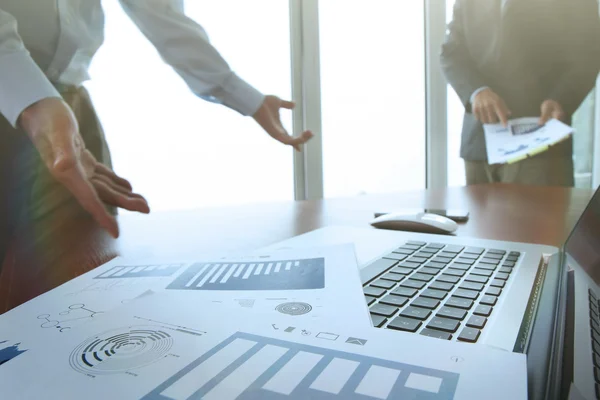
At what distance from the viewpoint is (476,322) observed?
301 millimetres

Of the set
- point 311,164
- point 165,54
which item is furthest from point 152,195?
point 165,54

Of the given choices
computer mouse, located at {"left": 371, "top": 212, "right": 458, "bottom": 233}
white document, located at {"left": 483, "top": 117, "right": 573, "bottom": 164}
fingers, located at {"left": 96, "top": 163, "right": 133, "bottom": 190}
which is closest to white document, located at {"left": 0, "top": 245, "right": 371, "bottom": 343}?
computer mouse, located at {"left": 371, "top": 212, "right": 458, "bottom": 233}

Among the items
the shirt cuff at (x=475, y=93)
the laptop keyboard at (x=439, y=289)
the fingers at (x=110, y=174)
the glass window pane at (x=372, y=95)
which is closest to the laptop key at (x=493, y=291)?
the laptop keyboard at (x=439, y=289)

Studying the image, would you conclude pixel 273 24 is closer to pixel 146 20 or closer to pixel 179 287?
pixel 146 20

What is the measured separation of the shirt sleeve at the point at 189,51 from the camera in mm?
983

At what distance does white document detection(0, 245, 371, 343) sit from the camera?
312 millimetres

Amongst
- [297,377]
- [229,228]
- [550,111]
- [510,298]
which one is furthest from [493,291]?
[550,111]

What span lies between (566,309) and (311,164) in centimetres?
198

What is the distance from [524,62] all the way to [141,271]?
70.0 inches

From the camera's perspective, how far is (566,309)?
0.30m

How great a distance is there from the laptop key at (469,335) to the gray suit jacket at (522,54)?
1568 mm

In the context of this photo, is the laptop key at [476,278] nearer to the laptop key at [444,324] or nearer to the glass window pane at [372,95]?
the laptop key at [444,324]

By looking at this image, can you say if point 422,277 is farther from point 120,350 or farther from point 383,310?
point 120,350

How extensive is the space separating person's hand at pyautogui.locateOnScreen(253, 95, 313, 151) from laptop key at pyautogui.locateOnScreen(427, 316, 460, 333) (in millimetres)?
714
